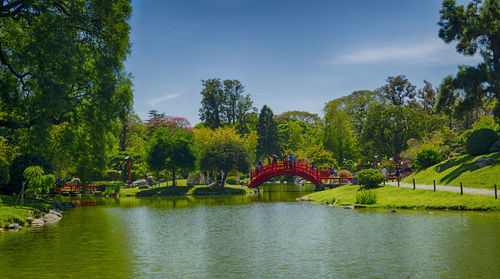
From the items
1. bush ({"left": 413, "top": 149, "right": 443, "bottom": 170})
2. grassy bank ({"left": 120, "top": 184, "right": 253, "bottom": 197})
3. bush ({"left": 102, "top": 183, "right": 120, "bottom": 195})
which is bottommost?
grassy bank ({"left": 120, "top": 184, "right": 253, "bottom": 197})

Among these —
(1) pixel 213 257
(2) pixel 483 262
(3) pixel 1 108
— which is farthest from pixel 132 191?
(2) pixel 483 262

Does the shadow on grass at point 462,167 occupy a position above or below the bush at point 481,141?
below

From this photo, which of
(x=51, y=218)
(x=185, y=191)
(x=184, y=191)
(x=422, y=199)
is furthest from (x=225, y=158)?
(x=51, y=218)

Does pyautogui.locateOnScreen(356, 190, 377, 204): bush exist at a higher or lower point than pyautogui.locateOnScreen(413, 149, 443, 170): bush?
lower

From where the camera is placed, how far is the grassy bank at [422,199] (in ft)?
91.8

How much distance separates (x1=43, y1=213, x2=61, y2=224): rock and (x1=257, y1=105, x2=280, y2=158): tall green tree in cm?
6889

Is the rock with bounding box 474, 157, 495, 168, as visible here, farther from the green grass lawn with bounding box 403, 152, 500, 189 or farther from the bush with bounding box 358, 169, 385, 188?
the bush with bounding box 358, 169, 385, 188

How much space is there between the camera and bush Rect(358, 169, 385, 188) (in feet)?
129

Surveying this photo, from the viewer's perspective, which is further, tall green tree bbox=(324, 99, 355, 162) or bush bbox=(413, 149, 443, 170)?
tall green tree bbox=(324, 99, 355, 162)

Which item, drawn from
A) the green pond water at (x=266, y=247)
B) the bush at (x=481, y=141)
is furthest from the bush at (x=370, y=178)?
the green pond water at (x=266, y=247)

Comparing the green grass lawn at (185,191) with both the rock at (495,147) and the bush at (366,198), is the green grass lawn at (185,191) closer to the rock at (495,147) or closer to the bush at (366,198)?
the bush at (366,198)

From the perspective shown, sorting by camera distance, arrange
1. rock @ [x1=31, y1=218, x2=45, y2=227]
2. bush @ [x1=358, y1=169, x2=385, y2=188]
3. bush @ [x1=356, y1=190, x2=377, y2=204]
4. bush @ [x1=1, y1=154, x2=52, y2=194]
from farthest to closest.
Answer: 1. bush @ [x1=358, y1=169, x2=385, y2=188]
2. bush @ [x1=356, y1=190, x2=377, y2=204]
3. bush @ [x1=1, y1=154, x2=52, y2=194]
4. rock @ [x1=31, y1=218, x2=45, y2=227]

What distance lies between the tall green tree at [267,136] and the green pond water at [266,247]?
67641 millimetres

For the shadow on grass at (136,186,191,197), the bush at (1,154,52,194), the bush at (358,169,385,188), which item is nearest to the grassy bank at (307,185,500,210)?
the bush at (358,169,385,188)
